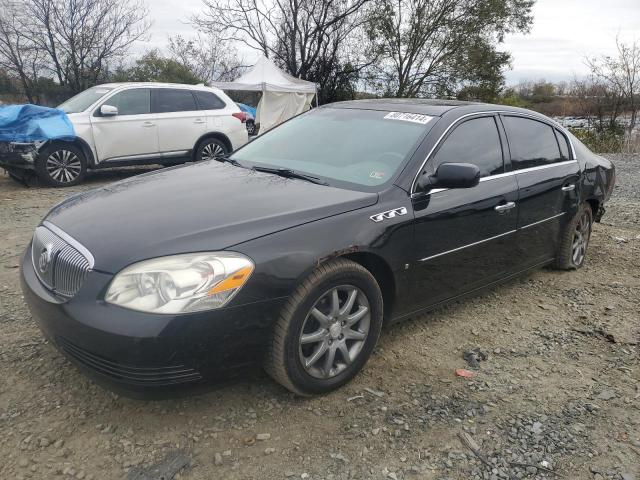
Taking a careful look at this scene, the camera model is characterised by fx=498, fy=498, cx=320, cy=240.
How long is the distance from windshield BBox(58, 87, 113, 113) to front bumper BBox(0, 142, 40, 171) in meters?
0.98

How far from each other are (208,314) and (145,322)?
9.9 inches

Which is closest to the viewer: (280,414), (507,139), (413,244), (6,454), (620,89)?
(6,454)

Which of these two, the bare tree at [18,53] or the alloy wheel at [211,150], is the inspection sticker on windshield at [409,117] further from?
the bare tree at [18,53]

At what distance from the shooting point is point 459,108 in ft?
11.4

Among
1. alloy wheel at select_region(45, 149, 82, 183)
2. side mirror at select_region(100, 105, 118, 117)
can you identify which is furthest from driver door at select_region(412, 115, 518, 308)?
alloy wheel at select_region(45, 149, 82, 183)

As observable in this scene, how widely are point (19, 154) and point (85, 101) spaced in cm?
143

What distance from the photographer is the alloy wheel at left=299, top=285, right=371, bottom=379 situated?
2.50 meters

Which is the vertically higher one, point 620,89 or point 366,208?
point 620,89

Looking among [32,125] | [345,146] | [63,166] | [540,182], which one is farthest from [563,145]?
[32,125]

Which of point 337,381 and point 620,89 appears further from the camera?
point 620,89

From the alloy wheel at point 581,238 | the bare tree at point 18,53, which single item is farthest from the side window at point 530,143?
the bare tree at point 18,53

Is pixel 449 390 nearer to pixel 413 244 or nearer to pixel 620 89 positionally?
pixel 413 244

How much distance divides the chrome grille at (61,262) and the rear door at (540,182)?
290 cm

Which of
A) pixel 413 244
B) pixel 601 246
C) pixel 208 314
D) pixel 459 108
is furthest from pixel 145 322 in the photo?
pixel 601 246
